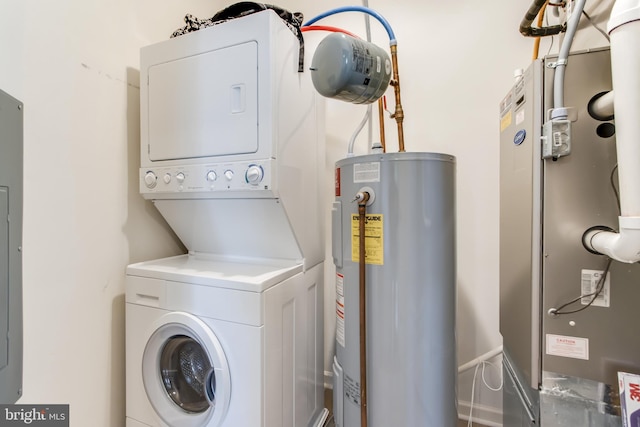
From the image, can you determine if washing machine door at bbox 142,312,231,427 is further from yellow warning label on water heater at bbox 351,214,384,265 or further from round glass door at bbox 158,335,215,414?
yellow warning label on water heater at bbox 351,214,384,265

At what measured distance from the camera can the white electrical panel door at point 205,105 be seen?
1213 mm

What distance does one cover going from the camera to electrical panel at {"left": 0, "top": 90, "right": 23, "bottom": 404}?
3.15 feet

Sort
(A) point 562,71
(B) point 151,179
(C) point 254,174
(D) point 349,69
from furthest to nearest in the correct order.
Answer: (B) point 151,179 < (C) point 254,174 < (D) point 349,69 < (A) point 562,71

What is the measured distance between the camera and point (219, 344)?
1130 mm

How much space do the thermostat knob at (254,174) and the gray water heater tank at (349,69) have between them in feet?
1.26

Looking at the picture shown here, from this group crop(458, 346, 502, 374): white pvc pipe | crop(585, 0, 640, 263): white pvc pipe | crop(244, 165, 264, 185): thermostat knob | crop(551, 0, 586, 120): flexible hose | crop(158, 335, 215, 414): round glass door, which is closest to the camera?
crop(585, 0, 640, 263): white pvc pipe

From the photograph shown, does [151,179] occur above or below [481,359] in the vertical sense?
above

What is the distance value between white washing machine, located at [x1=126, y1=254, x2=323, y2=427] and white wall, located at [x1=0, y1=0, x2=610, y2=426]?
0.52ft

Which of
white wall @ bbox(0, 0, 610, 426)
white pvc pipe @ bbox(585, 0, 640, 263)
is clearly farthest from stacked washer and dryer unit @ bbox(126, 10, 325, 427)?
white pvc pipe @ bbox(585, 0, 640, 263)

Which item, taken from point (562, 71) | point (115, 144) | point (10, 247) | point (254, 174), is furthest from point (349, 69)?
point (10, 247)

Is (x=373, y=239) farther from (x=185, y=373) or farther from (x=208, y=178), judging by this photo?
(x=185, y=373)

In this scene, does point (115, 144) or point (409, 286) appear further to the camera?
point (115, 144)

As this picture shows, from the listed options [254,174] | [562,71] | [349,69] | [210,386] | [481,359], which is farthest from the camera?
[481,359]

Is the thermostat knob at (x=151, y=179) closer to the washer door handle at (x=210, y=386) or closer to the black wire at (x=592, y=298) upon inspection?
the washer door handle at (x=210, y=386)
